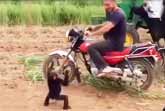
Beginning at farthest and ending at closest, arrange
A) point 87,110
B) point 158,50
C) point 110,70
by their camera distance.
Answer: point 158,50 → point 110,70 → point 87,110

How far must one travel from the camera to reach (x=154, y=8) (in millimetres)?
11836

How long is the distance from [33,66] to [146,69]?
228 centimetres

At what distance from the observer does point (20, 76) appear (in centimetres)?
1000

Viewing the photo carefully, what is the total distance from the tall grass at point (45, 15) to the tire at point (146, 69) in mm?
6631

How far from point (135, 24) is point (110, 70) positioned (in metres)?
3.62

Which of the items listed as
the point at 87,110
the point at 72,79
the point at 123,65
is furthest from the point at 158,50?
the point at 87,110

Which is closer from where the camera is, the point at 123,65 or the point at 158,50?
the point at 123,65

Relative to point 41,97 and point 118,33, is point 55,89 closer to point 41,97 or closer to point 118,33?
point 41,97

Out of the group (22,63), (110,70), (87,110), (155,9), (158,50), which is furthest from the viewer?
(155,9)

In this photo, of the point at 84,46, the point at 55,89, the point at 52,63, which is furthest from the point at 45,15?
the point at 55,89

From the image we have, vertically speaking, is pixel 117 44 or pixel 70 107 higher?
pixel 117 44

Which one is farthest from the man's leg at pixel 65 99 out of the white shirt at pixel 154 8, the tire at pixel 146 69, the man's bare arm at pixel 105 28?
the white shirt at pixel 154 8

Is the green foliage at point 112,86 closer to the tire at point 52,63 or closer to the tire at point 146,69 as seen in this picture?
the tire at point 146,69

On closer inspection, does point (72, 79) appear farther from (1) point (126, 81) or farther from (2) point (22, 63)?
(2) point (22, 63)
